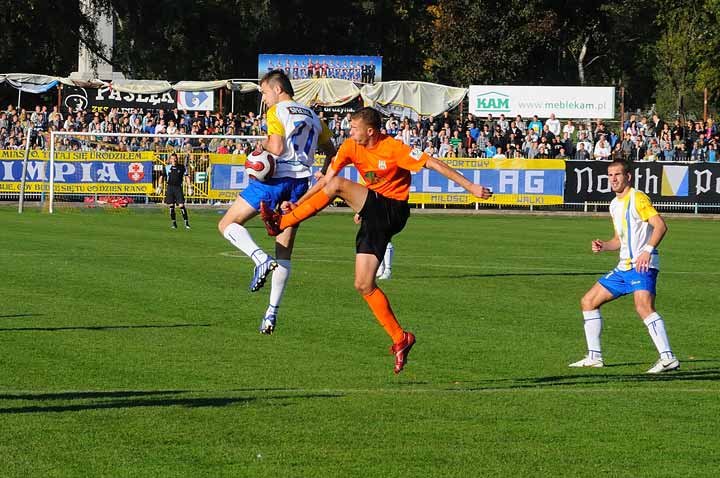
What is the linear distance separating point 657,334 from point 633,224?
0.96 meters

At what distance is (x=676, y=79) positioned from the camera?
70188 millimetres

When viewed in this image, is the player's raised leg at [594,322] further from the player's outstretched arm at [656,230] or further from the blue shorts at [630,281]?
the player's outstretched arm at [656,230]

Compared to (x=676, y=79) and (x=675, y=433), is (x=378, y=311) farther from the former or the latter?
(x=676, y=79)

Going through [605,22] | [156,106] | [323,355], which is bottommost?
[323,355]

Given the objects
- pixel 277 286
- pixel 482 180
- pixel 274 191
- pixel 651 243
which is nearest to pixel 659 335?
pixel 651 243

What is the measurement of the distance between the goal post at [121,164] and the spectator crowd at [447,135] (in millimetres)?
73

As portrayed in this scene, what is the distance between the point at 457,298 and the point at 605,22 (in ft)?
196

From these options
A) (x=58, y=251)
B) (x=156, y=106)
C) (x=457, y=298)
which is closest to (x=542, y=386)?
(x=457, y=298)

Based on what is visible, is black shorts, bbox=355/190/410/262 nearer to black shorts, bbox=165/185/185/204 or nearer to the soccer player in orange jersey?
the soccer player in orange jersey

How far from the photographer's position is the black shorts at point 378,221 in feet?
33.9

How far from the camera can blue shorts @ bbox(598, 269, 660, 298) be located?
1127 cm

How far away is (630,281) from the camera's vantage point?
11.3 metres

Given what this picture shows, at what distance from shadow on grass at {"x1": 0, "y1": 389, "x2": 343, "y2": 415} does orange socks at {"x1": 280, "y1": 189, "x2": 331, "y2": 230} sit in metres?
1.92

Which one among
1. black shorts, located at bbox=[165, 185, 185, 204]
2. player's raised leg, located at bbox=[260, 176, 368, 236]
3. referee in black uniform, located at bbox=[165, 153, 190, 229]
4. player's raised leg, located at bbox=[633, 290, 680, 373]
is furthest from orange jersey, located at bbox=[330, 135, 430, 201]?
black shorts, located at bbox=[165, 185, 185, 204]
